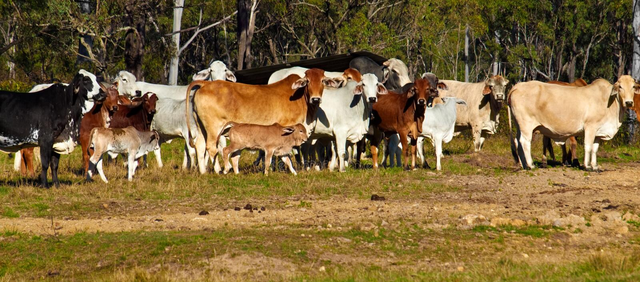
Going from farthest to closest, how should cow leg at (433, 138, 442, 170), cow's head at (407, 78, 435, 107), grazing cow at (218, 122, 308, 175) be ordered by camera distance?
cow leg at (433, 138, 442, 170) → cow's head at (407, 78, 435, 107) → grazing cow at (218, 122, 308, 175)

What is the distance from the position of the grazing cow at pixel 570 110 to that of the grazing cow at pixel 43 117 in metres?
8.85

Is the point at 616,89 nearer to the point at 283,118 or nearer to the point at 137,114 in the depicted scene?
the point at 283,118

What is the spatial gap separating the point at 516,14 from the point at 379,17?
8.55 metres

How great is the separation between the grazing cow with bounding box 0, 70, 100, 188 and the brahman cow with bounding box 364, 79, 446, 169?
20.1 feet

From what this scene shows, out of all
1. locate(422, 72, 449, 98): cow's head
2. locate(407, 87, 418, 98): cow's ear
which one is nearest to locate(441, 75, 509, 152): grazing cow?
locate(422, 72, 449, 98): cow's head

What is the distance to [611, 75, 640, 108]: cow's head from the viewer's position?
57.3 feet

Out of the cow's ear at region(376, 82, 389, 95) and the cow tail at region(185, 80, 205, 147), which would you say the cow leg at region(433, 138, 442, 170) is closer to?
the cow's ear at region(376, 82, 389, 95)

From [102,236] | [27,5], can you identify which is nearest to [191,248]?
[102,236]

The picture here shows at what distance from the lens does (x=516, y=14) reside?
49.5 meters

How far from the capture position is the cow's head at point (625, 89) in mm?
17453

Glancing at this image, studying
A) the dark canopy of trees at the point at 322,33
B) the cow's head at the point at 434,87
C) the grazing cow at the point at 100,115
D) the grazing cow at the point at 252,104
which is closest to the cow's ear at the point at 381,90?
the cow's head at the point at 434,87

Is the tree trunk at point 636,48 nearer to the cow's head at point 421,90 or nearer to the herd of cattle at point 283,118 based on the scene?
the herd of cattle at point 283,118

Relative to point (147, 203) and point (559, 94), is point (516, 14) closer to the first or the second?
point (559, 94)

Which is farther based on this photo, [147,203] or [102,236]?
[147,203]
